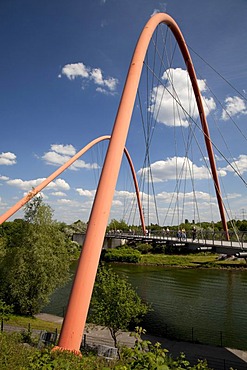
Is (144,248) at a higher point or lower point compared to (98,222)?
lower

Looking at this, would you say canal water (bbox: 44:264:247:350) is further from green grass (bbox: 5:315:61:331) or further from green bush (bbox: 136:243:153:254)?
green bush (bbox: 136:243:153:254)

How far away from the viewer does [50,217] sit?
22.4 metres

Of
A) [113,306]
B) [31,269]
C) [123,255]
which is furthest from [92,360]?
[123,255]

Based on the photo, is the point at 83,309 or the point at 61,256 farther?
the point at 61,256

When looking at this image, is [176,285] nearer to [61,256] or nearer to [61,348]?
[61,256]

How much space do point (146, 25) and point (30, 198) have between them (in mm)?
13232

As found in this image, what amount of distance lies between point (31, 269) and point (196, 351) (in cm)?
1115

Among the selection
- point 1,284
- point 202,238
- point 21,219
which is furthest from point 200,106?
point 1,284

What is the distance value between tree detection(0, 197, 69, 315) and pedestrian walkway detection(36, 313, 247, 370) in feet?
15.2

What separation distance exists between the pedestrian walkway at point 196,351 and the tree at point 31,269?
462cm

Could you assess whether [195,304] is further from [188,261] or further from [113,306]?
[188,261]

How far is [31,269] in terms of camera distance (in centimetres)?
1992

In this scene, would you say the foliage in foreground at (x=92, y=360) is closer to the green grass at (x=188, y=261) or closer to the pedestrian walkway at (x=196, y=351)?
the pedestrian walkway at (x=196, y=351)

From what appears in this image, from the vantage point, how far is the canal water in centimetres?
1873
